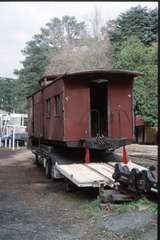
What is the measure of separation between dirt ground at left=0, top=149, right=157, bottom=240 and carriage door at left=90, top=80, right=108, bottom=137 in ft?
10.9

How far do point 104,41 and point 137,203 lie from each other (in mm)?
38176

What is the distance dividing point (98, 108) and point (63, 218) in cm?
705

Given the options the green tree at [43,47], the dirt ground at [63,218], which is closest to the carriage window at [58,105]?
the dirt ground at [63,218]

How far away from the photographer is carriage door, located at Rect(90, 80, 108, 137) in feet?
45.4

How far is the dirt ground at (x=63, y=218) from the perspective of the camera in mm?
6055

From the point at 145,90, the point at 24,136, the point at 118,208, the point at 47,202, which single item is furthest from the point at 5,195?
the point at 24,136

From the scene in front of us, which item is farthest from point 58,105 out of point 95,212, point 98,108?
point 95,212

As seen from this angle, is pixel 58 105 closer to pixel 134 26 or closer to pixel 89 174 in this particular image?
→ pixel 89 174

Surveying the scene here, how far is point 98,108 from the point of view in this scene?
14.2m

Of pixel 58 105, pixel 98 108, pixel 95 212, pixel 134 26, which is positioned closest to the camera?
pixel 95 212

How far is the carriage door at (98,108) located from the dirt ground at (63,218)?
130 inches

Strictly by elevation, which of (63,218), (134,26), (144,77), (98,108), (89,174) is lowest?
(63,218)

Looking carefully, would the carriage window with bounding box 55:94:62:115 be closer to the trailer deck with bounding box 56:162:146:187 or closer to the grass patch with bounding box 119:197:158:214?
the trailer deck with bounding box 56:162:146:187

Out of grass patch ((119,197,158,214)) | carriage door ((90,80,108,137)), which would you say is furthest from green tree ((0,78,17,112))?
grass patch ((119,197,158,214))
